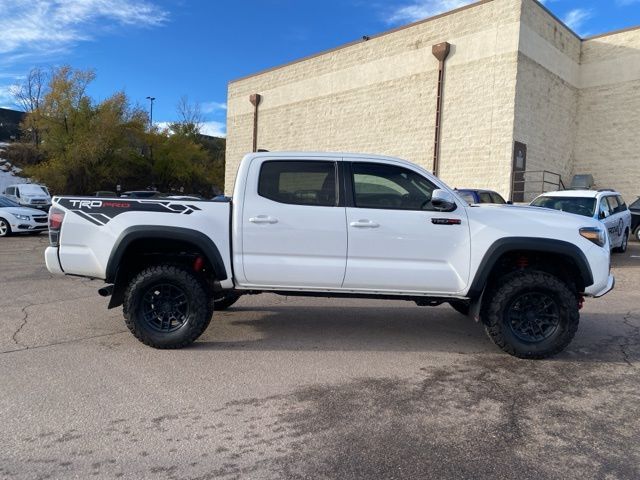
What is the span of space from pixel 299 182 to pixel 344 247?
2.82ft

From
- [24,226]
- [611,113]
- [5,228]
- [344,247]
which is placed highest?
[611,113]

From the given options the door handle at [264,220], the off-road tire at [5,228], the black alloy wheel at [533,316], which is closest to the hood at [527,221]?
the black alloy wheel at [533,316]

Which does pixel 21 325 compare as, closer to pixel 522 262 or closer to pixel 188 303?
pixel 188 303

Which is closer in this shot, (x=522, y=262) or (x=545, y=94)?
(x=522, y=262)

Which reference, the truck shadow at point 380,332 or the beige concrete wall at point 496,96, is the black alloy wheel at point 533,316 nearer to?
the truck shadow at point 380,332

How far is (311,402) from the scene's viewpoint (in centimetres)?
399

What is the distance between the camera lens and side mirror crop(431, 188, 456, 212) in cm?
484

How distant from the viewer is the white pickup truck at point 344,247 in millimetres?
5035

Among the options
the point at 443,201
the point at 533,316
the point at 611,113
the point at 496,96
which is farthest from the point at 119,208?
the point at 611,113

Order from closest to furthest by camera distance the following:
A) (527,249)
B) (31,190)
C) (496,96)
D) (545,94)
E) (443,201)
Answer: (443,201)
(527,249)
(496,96)
(545,94)
(31,190)

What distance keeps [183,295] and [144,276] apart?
1.44 ft

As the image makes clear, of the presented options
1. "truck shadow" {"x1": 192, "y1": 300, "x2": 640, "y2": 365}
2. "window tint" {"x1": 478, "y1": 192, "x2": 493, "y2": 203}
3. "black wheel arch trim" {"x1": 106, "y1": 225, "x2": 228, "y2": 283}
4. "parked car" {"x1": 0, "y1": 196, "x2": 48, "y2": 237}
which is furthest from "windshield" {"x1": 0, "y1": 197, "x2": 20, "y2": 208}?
"window tint" {"x1": 478, "y1": 192, "x2": 493, "y2": 203}

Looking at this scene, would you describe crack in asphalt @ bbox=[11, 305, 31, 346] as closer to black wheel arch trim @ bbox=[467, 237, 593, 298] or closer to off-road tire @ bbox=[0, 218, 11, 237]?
black wheel arch trim @ bbox=[467, 237, 593, 298]

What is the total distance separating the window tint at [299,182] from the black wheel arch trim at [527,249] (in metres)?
1.64
